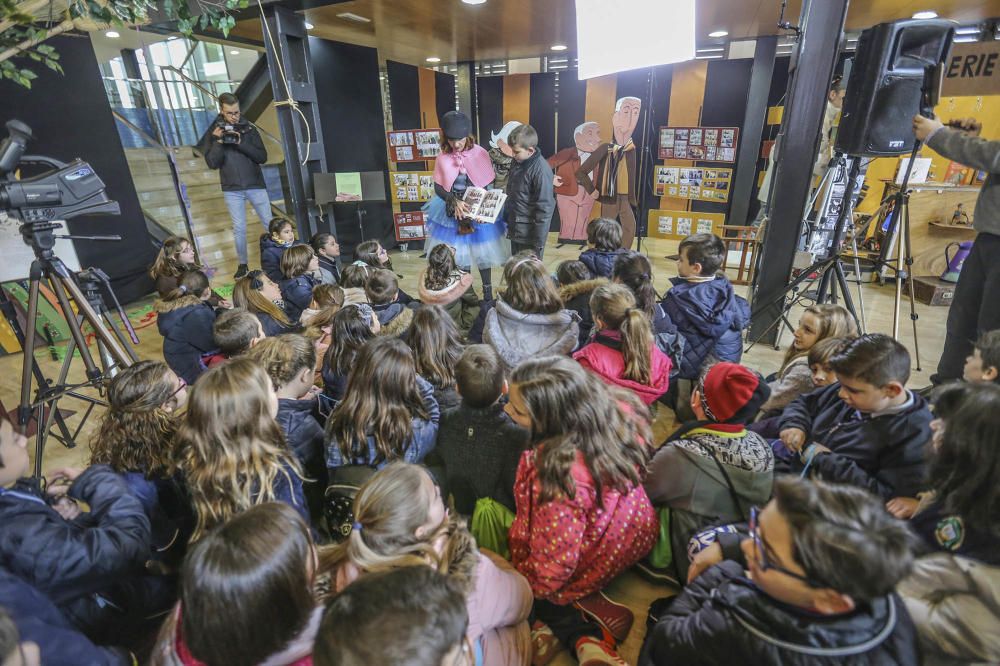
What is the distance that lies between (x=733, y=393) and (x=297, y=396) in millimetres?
1603

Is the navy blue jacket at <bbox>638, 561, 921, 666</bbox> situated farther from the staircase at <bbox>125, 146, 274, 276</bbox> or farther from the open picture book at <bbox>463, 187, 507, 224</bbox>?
the staircase at <bbox>125, 146, 274, 276</bbox>

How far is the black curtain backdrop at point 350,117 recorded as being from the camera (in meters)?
4.98

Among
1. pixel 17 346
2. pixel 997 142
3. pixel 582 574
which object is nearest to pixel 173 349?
pixel 582 574

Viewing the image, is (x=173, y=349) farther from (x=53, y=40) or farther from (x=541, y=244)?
(x=53, y=40)

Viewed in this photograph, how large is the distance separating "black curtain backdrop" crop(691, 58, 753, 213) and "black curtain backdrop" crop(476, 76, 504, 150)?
266 cm

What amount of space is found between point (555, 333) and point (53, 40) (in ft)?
16.8

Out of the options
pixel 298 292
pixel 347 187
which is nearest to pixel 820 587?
pixel 298 292

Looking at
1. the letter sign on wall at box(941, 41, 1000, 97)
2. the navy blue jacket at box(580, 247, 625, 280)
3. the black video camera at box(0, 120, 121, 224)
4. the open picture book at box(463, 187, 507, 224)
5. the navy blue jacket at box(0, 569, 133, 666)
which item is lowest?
the navy blue jacket at box(0, 569, 133, 666)

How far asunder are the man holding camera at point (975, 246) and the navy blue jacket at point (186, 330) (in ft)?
11.8

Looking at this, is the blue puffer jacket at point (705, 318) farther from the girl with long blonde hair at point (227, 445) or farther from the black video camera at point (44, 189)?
the black video camera at point (44, 189)

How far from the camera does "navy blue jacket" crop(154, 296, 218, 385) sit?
2352 mm

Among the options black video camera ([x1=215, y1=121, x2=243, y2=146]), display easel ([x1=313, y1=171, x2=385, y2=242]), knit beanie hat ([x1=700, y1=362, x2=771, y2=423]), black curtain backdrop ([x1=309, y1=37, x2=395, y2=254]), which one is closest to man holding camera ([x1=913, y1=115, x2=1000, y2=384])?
knit beanie hat ([x1=700, y1=362, x2=771, y2=423])

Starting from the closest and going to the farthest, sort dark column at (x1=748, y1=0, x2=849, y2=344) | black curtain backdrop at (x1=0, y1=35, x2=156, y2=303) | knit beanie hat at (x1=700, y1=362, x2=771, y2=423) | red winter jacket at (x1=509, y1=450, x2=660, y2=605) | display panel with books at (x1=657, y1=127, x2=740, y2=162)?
red winter jacket at (x1=509, y1=450, x2=660, y2=605)
knit beanie hat at (x1=700, y1=362, x2=771, y2=423)
dark column at (x1=748, y1=0, x2=849, y2=344)
black curtain backdrop at (x1=0, y1=35, x2=156, y2=303)
display panel with books at (x1=657, y1=127, x2=740, y2=162)

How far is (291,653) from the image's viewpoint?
2.67 ft
